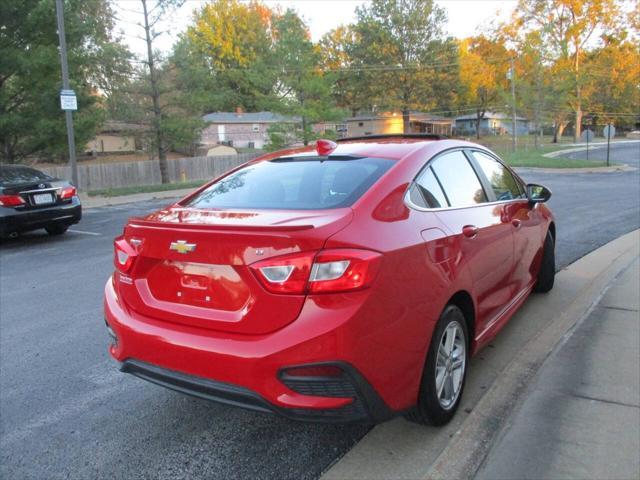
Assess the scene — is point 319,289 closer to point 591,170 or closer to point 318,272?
point 318,272

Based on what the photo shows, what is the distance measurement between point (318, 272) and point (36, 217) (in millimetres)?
8268

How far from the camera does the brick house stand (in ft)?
192

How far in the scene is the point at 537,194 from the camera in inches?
191

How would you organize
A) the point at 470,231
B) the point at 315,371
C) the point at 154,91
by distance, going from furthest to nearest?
the point at 154,91, the point at 470,231, the point at 315,371

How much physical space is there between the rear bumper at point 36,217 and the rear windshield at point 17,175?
556 mm

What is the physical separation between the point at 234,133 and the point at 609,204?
50697 mm

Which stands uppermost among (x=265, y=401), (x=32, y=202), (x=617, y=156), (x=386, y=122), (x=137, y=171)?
(x=386, y=122)

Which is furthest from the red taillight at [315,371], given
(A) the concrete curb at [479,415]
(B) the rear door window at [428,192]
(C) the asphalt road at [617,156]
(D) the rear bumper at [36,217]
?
(C) the asphalt road at [617,156]

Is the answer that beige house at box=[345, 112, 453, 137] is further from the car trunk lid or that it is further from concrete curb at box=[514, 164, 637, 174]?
the car trunk lid

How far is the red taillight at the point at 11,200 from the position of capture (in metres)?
8.66

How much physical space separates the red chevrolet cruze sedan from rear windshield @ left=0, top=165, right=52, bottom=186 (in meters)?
7.18

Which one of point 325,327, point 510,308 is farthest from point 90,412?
point 510,308

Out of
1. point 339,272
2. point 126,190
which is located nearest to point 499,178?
point 339,272

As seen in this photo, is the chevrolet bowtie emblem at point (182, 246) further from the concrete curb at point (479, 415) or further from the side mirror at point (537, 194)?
the side mirror at point (537, 194)
